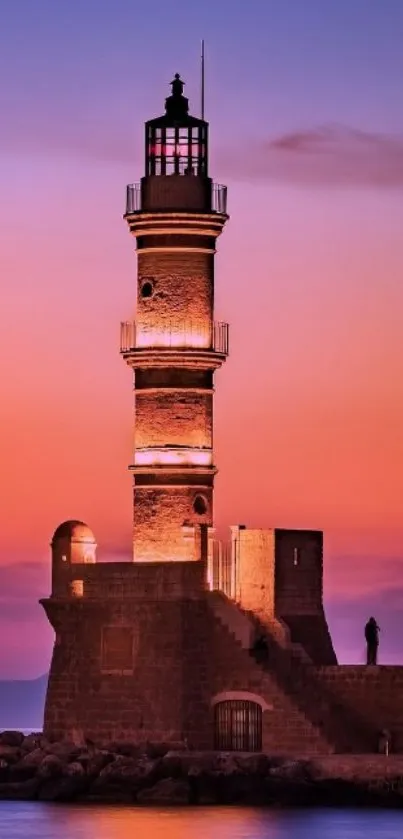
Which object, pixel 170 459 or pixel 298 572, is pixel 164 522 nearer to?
pixel 170 459

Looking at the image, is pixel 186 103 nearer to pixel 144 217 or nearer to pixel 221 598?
pixel 144 217

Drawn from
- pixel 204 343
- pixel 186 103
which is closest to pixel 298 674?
pixel 204 343

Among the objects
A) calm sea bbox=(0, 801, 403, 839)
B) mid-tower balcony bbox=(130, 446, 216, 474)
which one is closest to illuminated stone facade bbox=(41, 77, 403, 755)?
mid-tower balcony bbox=(130, 446, 216, 474)

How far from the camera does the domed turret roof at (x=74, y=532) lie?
3246 inches

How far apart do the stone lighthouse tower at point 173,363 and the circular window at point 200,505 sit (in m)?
0.02

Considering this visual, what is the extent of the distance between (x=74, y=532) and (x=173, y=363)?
13.5ft

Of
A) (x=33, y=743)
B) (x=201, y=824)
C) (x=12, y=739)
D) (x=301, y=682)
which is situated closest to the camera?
(x=201, y=824)

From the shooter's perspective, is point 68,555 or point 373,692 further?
point 68,555

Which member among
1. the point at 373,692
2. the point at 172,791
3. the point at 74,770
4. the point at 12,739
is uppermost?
the point at 373,692

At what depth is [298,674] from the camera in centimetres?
8062

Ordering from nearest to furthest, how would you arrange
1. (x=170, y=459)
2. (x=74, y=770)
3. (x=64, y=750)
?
(x=74, y=770) < (x=64, y=750) < (x=170, y=459)

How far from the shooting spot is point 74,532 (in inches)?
3246

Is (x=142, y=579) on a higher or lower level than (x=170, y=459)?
lower

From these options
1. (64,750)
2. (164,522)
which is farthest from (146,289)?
(64,750)
